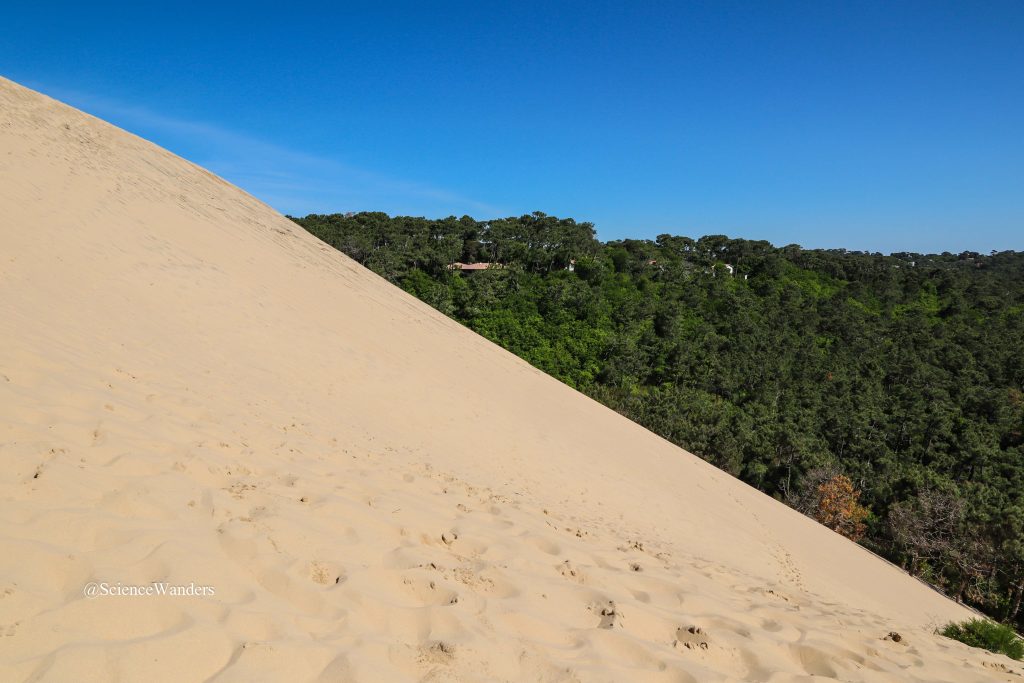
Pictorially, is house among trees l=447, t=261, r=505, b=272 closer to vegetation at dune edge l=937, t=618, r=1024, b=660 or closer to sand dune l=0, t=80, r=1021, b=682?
sand dune l=0, t=80, r=1021, b=682

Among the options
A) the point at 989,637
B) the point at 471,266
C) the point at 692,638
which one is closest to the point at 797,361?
the point at 471,266

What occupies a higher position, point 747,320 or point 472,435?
point 747,320

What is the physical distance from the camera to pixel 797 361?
3866 centimetres

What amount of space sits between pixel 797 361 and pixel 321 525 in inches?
1600

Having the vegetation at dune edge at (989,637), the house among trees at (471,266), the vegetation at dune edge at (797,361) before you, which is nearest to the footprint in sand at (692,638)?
the vegetation at dune edge at (989,637)

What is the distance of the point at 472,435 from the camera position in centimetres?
786

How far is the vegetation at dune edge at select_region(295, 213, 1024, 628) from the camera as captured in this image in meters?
22.4

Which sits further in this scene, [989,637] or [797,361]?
[797,361]

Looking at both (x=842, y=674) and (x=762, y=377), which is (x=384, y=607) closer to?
(x=842, y=674)

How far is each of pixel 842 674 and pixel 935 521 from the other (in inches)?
860

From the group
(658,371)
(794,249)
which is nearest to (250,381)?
(658,371)

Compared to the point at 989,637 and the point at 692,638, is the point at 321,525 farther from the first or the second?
the point at 989,637

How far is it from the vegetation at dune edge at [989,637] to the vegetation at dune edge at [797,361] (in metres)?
16.6

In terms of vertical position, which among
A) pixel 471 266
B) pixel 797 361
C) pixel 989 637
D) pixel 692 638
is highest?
pixel 471 266
